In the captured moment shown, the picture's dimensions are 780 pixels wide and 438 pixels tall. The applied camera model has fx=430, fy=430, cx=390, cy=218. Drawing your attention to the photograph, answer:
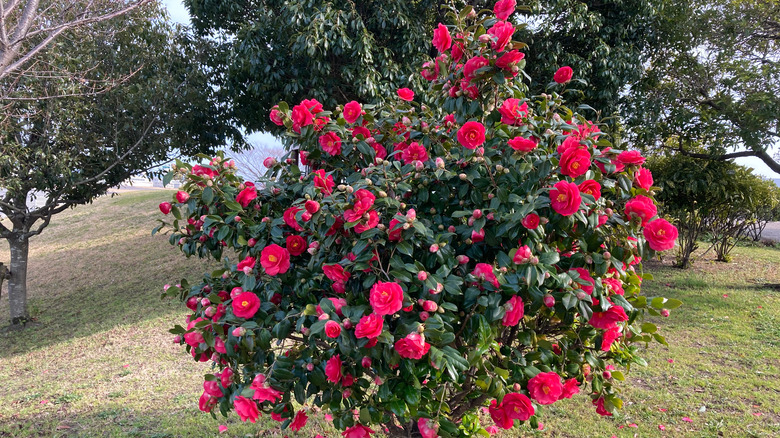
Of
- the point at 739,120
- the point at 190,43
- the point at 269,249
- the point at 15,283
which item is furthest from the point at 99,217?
the point at 739,120

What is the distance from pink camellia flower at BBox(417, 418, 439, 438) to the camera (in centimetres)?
146

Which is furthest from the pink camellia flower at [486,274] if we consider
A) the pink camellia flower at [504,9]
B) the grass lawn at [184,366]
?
the grass lawn at [184,366]

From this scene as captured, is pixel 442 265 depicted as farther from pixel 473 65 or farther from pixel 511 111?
pixel 473 65

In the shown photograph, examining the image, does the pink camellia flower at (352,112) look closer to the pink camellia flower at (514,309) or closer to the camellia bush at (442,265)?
the camellia bush at (442,265)

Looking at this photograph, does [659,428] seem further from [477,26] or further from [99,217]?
[99,217]

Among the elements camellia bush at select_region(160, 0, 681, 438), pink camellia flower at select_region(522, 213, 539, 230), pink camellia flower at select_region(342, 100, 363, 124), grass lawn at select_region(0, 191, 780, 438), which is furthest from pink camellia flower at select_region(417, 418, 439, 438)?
grass lawn at select_region(0, 191, 780, 438)

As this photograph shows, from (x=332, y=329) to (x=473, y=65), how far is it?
1099mm

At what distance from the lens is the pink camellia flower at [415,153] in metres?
1.78

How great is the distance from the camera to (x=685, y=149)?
305 inches

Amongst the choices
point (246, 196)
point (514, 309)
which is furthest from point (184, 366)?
point (514, 309)

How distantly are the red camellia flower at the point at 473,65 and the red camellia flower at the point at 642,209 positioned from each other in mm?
735

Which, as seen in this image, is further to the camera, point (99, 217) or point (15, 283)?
point (99, 217)

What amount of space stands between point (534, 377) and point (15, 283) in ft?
26.7

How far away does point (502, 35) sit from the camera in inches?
61.5
